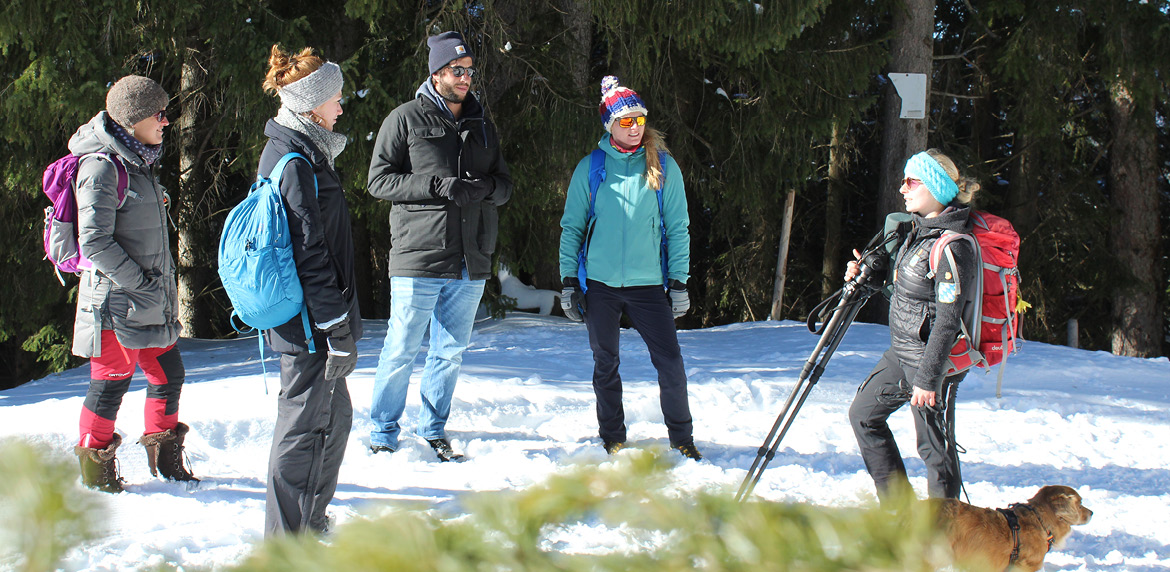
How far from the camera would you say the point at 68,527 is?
82 cm

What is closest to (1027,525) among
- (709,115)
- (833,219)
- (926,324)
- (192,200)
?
(926,324)

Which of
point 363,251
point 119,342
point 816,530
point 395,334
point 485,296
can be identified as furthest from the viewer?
point 363,251

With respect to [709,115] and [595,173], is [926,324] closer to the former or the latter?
[595,173]

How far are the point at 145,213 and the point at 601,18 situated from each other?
496 centimetres

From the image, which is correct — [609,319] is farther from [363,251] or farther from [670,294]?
[363,251]

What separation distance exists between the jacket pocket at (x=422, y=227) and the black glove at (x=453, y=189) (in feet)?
0.35

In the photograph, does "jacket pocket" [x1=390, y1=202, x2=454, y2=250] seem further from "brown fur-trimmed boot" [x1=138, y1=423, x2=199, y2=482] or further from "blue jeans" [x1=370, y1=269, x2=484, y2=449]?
"brown fur-trimmed boot" [x1=138, y1=423, x2=199, y2=482]

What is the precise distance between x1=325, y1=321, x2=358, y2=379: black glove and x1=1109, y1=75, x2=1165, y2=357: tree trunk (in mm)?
10955

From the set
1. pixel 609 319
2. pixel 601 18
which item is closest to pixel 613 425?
pixel 609 319

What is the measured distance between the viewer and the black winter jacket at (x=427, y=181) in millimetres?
3941

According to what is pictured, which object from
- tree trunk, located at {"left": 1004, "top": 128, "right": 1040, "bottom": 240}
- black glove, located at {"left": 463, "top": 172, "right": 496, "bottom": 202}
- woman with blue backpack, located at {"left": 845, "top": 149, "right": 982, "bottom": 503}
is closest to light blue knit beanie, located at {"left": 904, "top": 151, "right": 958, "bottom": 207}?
woman with blue backpack, located at {"left": 845, "top": 149, "right": 982, "bottom": 503}

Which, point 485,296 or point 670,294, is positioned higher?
point 670,294

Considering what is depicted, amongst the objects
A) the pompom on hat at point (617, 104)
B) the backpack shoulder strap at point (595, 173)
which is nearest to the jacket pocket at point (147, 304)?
the backpack shoulder strap at point (595, 173)

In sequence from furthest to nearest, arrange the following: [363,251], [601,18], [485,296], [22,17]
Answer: [363,251], [485,296], [601,18], [22,17]
